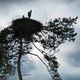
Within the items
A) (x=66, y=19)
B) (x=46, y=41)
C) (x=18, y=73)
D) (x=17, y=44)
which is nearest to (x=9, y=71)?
(x=18, y=73)

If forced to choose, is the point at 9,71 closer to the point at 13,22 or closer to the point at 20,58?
the point at 20,58

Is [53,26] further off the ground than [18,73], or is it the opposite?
[53,26]

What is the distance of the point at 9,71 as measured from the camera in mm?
22828

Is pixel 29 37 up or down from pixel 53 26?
down

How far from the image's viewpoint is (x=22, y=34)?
2167cm

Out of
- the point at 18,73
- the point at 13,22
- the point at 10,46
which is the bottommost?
the point at 18,73

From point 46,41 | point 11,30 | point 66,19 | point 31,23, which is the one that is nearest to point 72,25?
point 66,19

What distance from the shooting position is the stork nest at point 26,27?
21078 millimetres

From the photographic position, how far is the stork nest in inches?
830

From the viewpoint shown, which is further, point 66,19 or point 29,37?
point 66,19

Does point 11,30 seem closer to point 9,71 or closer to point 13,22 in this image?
point 13,22

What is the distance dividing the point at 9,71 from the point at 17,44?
2.70m

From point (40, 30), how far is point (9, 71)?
4.98 meters

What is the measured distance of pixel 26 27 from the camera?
69.4ft
